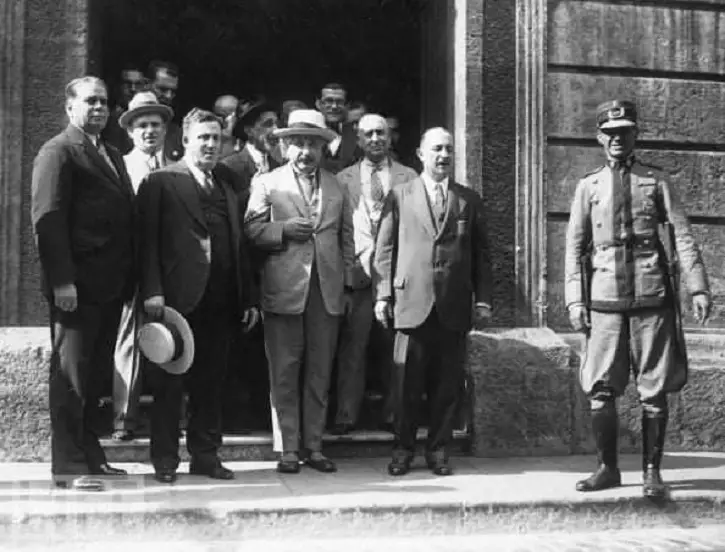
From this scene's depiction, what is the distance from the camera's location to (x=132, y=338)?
6.48 metres

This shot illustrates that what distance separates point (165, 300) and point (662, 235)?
9.55 ft

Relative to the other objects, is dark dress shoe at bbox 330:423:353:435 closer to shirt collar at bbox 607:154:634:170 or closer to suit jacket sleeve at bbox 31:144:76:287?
suit jacket sleeve at bbox 31:144:76:287

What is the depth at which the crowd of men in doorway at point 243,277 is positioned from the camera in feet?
18.5

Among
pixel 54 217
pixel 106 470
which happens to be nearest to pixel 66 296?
pixel 54 217

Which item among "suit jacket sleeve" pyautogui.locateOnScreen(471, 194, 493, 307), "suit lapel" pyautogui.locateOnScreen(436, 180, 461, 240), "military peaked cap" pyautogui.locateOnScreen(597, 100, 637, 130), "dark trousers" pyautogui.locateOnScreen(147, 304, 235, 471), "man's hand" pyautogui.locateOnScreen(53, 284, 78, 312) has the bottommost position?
"dark trousers" pyautogui.locateOnScreen(147, 304, 235, 471)

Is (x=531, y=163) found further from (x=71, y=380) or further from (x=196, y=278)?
(x=71, y=380)

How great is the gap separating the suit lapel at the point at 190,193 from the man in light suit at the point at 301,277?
0.50m

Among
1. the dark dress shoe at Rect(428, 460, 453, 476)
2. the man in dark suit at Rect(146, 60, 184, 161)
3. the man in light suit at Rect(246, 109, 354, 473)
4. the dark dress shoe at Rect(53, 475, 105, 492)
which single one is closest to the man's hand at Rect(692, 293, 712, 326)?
the dark dress shoe at Rect(428, 460, 453, 476)

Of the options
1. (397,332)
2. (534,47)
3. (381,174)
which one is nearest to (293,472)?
(397,332)

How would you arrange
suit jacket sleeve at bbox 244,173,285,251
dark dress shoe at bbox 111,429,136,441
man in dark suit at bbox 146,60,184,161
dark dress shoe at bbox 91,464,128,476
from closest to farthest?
dark dress shoe at bbox 91,464,128,476, suit jacket sleeve at bbox 244,173,285,251, dark dress shoe at bbox 111,429,136,441, man in dark suit at bbox 146,60,184,161

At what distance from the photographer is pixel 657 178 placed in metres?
6.06

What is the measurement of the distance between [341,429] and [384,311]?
0.96 meters

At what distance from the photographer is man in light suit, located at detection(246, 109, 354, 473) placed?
638 cm

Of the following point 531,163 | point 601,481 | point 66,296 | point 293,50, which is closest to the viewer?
point 66,296
